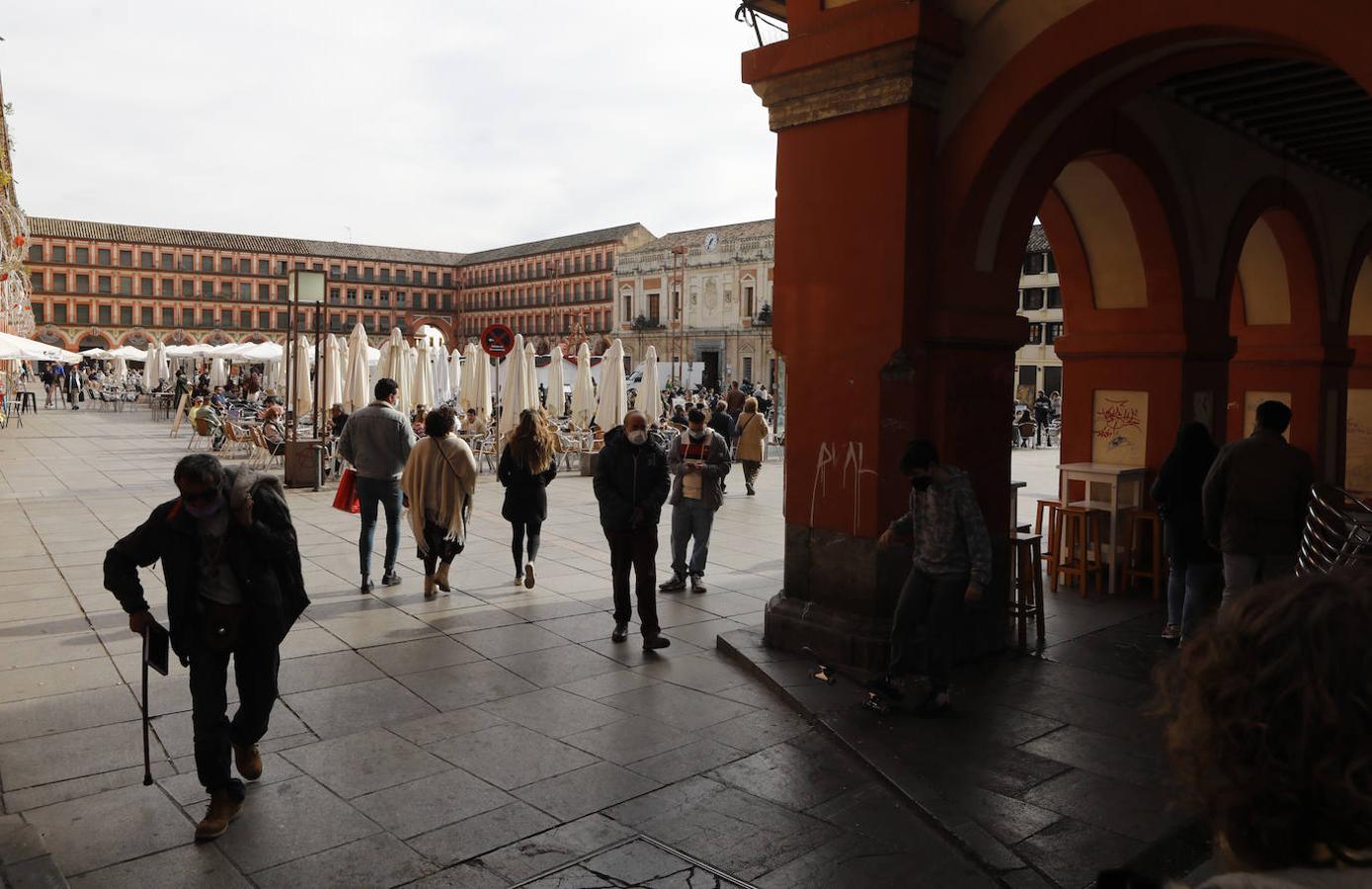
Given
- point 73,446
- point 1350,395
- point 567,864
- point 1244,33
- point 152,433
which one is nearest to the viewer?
point 567,864

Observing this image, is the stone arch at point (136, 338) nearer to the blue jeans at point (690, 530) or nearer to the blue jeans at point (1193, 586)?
the blue jeans at point (690, 530)

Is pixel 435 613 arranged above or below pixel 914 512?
below

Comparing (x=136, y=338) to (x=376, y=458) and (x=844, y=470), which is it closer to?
(x=376, y=458)

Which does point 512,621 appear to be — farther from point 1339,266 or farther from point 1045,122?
point 1339,266

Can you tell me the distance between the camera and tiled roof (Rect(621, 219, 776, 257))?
2314 inches

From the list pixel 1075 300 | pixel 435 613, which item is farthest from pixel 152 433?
pixel 1075 300

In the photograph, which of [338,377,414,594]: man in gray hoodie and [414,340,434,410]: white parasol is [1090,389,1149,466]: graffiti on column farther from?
[414,340,434,410]: white parasol

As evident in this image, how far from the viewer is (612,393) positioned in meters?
A: 17.3

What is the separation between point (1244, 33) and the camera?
4.96 metres

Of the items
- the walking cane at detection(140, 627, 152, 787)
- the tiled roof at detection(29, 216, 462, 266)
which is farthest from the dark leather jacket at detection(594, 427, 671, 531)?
the tiled roof at detection(29, 216, 462, 266)

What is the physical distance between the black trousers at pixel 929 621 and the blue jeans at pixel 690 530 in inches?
124

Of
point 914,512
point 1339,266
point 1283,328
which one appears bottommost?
point 914,512

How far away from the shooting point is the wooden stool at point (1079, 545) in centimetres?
814

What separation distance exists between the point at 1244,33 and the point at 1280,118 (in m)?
4.52
